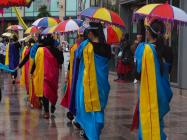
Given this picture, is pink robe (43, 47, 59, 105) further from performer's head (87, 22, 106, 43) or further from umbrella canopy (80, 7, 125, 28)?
performer's head (87, 22, 106, 43)

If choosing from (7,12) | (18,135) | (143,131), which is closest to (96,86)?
(143,131)

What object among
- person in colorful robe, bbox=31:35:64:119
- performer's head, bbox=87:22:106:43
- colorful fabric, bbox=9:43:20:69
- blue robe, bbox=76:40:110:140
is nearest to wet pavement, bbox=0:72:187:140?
person in colorful robe, bbox=31:35:64:119

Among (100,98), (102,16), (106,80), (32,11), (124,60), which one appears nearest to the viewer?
(100,98)

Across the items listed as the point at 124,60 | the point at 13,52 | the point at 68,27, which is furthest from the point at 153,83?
the point at 13,52

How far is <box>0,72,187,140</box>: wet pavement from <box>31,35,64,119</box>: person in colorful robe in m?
0.45

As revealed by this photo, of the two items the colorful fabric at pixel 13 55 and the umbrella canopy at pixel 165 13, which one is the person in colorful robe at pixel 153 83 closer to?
the umbrella canopy at pixel 165 13

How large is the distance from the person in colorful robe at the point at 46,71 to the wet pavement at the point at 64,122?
17.5 inches

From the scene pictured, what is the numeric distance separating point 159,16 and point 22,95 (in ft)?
27.8

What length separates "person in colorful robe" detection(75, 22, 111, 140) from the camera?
737cm

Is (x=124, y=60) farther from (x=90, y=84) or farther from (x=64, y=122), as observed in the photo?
(x=90, y=84)

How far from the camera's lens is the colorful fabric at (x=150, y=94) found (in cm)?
645

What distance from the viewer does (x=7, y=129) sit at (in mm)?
9102

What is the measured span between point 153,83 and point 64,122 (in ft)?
12.2

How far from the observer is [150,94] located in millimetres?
6480
